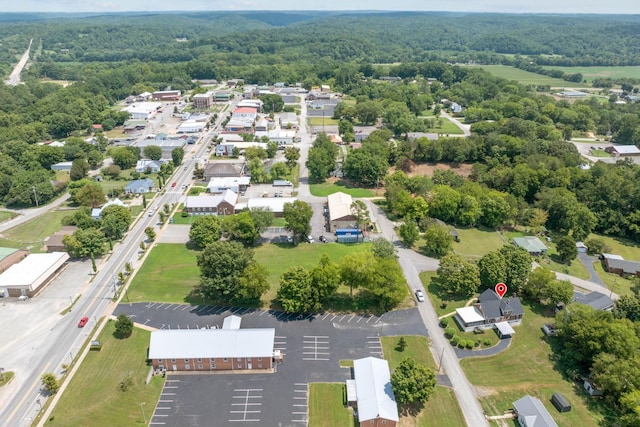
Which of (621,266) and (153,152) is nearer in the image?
(621,266)

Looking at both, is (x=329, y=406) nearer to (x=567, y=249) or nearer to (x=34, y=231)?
(x=567, y=249)

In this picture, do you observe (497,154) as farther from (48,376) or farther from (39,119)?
(39,119)

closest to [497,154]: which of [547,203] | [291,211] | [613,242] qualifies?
[547,203]

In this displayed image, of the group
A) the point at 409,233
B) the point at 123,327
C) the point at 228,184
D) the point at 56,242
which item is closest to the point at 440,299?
the point at 409,233

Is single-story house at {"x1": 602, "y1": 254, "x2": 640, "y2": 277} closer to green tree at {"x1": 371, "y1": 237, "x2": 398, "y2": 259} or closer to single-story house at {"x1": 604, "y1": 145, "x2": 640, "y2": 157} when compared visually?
green tree at {"x1": 371, "y1": 237, "x2": 398, "y2": 259}

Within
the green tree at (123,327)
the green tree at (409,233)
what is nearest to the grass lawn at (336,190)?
the green tree at (409,233)

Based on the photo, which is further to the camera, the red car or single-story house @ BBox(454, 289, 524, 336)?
single-story house @ BBox(454, 289, 524, 336)

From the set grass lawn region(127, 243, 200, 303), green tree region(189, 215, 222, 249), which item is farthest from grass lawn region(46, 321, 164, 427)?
green tree region(189, 215, 222, 249)
